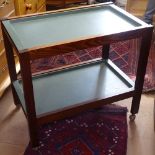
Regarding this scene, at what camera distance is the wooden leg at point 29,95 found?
1.04 meters

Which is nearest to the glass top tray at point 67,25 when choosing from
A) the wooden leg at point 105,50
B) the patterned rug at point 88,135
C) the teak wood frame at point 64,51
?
the teak wood frame at point 64,51

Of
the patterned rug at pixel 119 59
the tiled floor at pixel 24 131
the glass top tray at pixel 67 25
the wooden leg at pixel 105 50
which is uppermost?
the glass top tray at pixel 67 25

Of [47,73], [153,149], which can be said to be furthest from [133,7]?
[153,149]

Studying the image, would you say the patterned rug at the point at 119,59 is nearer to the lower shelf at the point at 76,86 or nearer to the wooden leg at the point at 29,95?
the lower shelf at the point at 76,86

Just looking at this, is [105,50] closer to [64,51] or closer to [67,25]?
[67,25]

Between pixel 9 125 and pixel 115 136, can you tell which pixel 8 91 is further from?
pixel 115 136

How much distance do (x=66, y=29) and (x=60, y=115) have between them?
1.36 feet

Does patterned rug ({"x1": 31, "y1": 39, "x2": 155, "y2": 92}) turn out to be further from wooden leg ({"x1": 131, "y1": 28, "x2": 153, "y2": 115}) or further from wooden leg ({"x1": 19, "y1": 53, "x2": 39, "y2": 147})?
wooden leg ({"x1": 19, "y1": 53, "x2": 39, "y2": 147})

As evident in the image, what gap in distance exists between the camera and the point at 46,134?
1.38 m

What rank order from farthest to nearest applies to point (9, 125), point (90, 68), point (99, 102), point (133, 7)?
point (133, 7), point (90, 68), point (9, 125), point (99, 102)

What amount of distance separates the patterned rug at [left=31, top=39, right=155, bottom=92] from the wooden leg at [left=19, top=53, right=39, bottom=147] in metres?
0.69

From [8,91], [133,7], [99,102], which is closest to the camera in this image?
[99,102]

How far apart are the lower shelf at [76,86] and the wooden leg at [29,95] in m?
0.05

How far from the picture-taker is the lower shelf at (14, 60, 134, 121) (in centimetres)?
133
